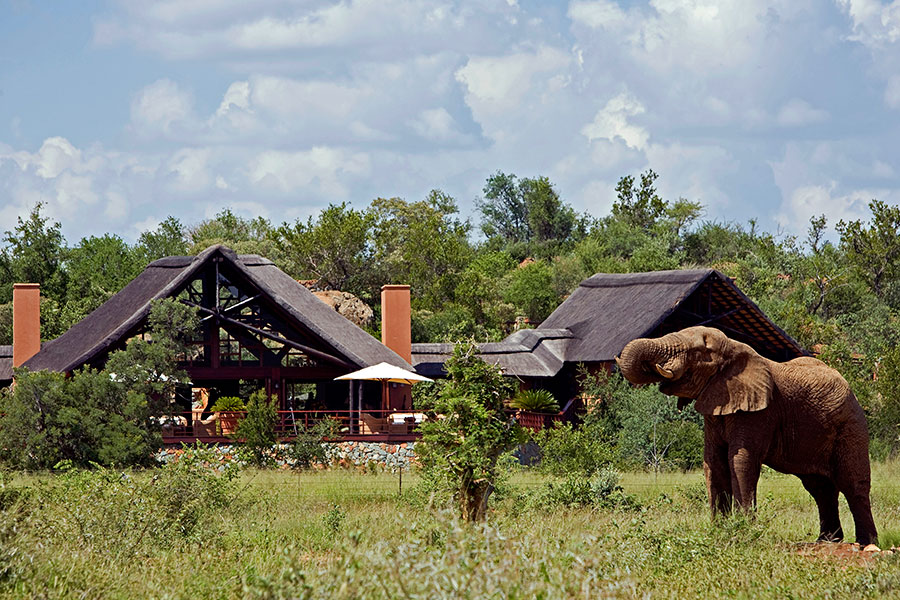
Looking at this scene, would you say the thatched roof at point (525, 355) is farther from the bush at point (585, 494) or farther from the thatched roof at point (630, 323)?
the bush at point (585, 494)

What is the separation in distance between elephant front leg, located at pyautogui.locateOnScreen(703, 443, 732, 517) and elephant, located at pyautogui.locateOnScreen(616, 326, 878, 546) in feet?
0.04

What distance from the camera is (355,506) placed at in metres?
17.5

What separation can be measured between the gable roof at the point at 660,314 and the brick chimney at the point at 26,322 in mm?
12861

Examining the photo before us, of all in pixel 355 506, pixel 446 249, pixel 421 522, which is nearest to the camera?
pixel 421 522

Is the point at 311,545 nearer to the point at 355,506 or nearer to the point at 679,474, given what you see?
the point at 355,506

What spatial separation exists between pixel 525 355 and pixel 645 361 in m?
18.1

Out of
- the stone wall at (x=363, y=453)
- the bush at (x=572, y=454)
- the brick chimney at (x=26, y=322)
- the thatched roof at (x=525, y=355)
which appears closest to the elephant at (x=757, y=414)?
the bush at (x=572, y=454)

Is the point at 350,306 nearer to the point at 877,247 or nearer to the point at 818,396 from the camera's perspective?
the point at 877,247

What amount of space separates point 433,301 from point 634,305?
19.1 m

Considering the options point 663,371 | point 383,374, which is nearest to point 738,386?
point 663,371

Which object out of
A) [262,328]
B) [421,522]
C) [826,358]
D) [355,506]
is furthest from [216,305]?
[421,522]

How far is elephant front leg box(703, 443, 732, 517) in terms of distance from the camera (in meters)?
13.9

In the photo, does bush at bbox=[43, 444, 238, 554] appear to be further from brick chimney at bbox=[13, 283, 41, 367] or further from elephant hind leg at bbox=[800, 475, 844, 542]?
brick chimney at bbox=[13, 283, 41, 367]

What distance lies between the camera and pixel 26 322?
99.0ft
